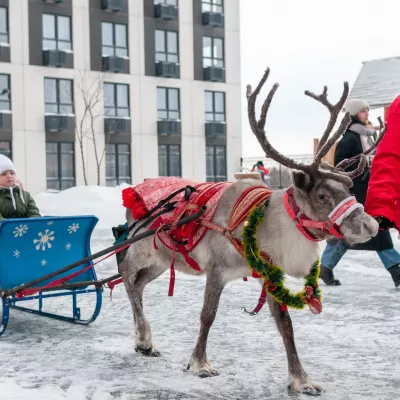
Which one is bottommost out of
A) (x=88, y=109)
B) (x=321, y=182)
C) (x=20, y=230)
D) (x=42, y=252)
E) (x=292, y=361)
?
(x=292, y=361)

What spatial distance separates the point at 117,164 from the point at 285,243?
107 ft

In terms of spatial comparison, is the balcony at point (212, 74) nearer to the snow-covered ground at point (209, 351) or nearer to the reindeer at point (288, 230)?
the snow-covered ground at point (209, 351)

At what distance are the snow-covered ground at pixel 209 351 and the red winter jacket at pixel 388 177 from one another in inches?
47.7

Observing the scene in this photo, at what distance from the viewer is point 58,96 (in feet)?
117

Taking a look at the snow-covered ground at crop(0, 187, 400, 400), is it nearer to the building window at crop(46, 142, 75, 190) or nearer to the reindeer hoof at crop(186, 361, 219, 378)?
the reindeer hoof at crop(186, 361, 219, 378)

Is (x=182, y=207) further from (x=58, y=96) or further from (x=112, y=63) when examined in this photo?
(x=112, y=63)

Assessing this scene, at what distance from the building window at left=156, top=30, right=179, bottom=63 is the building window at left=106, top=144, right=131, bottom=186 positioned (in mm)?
5076

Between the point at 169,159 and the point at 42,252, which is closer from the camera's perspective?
the point at 42,252

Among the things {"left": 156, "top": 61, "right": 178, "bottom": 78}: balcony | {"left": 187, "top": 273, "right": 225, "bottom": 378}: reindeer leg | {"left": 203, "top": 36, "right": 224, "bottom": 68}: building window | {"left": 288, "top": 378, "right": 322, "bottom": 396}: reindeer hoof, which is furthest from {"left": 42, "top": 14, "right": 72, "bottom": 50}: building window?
{"left": 288, "top": 378, "right": 322, "bottom": 396}: reindeer hoof

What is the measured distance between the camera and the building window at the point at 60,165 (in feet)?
116

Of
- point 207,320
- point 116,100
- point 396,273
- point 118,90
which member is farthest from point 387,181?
point 118,90

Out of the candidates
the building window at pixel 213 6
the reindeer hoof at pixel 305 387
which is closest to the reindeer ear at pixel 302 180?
the reindeer hoof at pixel 305 387

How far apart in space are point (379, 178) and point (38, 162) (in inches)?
1242

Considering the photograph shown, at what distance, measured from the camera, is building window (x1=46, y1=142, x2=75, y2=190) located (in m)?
35.3
